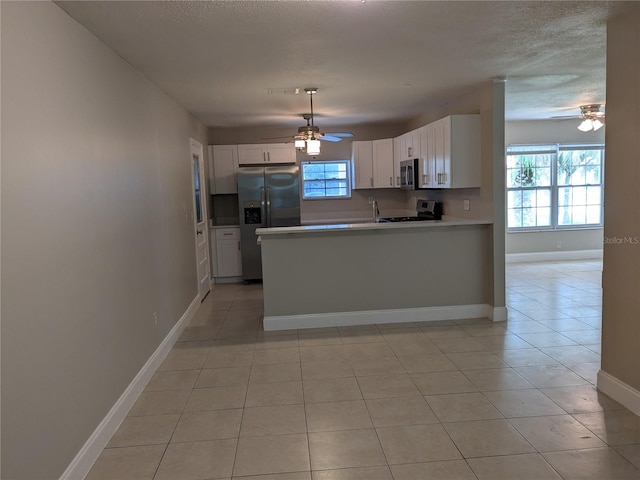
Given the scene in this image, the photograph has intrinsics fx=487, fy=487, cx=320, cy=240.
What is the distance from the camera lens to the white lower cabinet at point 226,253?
24.2ft

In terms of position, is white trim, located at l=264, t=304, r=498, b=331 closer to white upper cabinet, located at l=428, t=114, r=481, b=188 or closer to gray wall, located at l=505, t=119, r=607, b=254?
white upper cabinet, located at l=428, t=114, r=481, b=188

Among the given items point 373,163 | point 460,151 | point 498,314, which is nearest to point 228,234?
point 373,163

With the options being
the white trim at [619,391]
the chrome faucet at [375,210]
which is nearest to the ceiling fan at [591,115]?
the chrome faucet at [375,210]

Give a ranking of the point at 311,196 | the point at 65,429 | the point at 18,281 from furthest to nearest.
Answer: the point at 311,196, the point at 65,429, the point at 18,281

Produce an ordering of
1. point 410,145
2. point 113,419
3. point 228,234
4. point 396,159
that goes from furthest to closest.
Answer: point 228,234 → point 396,159 → point 410,145 → point 113,419

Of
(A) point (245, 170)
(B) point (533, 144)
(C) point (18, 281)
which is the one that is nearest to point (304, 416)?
(C) point (18, 281)

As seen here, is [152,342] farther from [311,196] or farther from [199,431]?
[311,196]

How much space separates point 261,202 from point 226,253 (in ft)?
3.13

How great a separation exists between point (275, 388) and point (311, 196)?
481 cm

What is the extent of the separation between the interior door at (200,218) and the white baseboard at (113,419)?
1876 mm

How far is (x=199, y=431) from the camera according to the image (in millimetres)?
2865

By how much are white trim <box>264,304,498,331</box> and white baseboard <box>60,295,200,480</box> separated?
1.09 meters

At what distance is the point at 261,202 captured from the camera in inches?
287

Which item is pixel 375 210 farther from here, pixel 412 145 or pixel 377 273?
pixel 377 273
